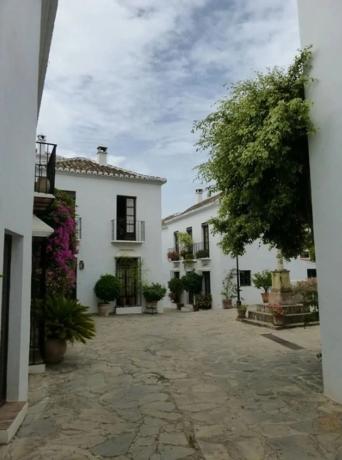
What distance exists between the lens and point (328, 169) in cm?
504

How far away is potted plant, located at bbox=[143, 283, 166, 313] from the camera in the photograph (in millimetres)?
17797

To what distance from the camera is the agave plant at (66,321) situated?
7.21m

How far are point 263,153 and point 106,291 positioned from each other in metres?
13.0

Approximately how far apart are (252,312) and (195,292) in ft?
27.3

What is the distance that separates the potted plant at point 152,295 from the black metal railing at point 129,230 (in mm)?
2550

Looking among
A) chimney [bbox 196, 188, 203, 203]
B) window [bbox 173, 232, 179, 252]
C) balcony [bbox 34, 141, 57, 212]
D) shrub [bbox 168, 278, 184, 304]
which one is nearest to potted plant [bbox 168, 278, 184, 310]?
shrub [bbox 168, 278, 184, 304]

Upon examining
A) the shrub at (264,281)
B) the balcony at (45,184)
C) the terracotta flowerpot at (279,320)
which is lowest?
the terracotta flowerpot at (279,320)

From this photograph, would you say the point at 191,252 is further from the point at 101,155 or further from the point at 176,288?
the point at 101,155

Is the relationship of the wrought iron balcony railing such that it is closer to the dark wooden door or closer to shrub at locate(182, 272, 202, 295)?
shrub at locate(182, 272, 202, 295)

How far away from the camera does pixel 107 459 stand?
3.55 metres

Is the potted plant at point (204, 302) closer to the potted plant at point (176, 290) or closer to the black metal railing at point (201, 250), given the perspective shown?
the potted plant at point (176, 290)

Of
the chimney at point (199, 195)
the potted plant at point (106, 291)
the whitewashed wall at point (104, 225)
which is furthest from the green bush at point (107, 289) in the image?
the chimney at point (199, 195)

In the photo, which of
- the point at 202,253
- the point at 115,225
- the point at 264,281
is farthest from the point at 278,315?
the point at 202,253

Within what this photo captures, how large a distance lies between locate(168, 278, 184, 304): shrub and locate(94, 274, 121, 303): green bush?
6.25 m
